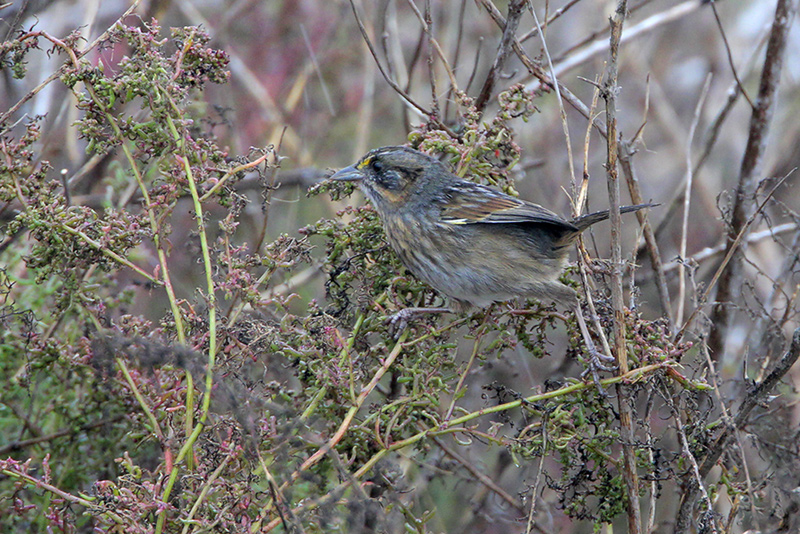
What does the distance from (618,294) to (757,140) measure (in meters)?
1.98

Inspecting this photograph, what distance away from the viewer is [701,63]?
28.0ft

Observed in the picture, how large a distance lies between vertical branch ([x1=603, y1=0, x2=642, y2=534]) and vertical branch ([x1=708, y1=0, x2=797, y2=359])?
1613 mm

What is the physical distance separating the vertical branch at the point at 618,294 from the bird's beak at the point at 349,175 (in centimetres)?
122

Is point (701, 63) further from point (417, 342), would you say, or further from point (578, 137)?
point (417, 342)

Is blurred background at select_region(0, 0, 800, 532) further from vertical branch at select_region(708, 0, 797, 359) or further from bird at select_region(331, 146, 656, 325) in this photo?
bird at select_region(331, 146, 656, 325)

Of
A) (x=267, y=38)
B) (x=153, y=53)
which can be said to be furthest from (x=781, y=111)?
(x=153, y=53)

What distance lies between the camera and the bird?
131 inches

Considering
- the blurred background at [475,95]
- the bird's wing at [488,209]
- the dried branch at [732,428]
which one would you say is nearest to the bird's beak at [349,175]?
the bird's wing at [488,209]

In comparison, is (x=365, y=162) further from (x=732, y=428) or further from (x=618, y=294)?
(x=732, y=428)

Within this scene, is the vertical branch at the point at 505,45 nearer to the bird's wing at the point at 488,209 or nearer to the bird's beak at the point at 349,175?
the bird's wing at the point at 488,209

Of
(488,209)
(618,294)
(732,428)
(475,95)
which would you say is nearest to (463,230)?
(488,209)

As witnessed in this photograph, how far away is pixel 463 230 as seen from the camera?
3764 mm

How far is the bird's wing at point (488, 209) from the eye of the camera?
344cm

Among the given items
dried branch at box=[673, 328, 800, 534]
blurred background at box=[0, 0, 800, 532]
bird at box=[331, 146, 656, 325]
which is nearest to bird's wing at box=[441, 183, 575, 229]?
bird at box=[331, 146, 656, 325]
